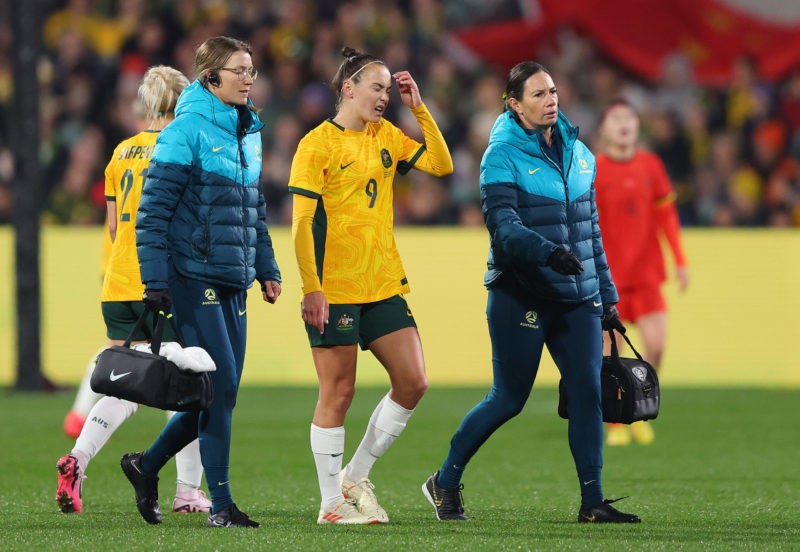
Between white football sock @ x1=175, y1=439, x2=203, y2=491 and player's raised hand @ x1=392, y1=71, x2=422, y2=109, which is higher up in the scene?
player's raised hand @ x1=392, y1=71, x2=422, y2=109

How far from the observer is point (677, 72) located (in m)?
18.3

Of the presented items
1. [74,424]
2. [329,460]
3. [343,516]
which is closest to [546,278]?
[329,460]

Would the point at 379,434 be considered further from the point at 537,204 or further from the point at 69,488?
the point at 69,488

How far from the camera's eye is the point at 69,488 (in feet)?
25.0

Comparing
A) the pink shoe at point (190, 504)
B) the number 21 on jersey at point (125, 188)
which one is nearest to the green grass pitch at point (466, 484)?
the pink shoe at point (190, 504)

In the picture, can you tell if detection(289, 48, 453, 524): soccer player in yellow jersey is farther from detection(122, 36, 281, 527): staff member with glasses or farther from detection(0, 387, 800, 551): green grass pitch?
detection(0, 387, 800, 551): green grass pitch

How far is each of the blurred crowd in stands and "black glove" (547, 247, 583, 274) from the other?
9487 millimetres

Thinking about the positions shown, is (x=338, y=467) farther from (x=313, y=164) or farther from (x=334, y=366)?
(x=313, y=164)

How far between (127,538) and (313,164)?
1819 mm

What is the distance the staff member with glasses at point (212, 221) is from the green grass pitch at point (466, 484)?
0.52m

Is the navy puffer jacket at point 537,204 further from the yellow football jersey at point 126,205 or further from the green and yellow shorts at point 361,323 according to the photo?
the yellow football jersey at point 126,205

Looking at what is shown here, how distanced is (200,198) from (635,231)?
17.0 feet

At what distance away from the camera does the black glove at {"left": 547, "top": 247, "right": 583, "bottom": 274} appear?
21.6 ft

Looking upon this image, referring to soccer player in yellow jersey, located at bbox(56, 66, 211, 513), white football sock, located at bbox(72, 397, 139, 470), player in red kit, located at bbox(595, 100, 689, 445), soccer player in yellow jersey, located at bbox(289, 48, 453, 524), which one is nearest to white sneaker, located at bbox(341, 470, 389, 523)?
soccer player in yellow jersey, located at bbox(289, 48, 453, 524)
